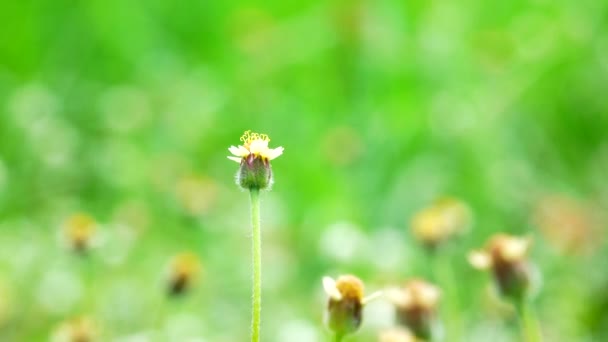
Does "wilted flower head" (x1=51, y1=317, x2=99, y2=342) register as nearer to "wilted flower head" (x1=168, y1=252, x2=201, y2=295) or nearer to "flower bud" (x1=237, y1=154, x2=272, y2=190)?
"wilted flower head" (x1=168, y1=252, x2=201, y2=295)

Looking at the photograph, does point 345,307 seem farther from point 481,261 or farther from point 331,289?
point 481,261

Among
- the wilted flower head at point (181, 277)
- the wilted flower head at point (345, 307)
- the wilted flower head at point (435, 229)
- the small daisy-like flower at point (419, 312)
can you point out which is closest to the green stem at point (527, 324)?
the small daisy-like flower at point (419, 312)

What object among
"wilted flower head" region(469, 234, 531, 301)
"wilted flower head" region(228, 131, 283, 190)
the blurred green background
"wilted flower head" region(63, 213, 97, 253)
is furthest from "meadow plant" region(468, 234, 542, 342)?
"wilted flower head" region(63, 213, 97, 253)

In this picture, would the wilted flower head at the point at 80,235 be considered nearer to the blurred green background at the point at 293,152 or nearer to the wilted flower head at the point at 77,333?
the blurred green background at the point at 293,152

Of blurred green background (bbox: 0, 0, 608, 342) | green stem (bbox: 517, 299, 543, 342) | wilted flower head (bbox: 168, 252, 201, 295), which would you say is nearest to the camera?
green stem (bbox: 517, 299, 543, 342)

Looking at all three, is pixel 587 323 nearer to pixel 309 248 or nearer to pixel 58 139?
pixel 309 248

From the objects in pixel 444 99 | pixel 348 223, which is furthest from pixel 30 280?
pixel 444 99
